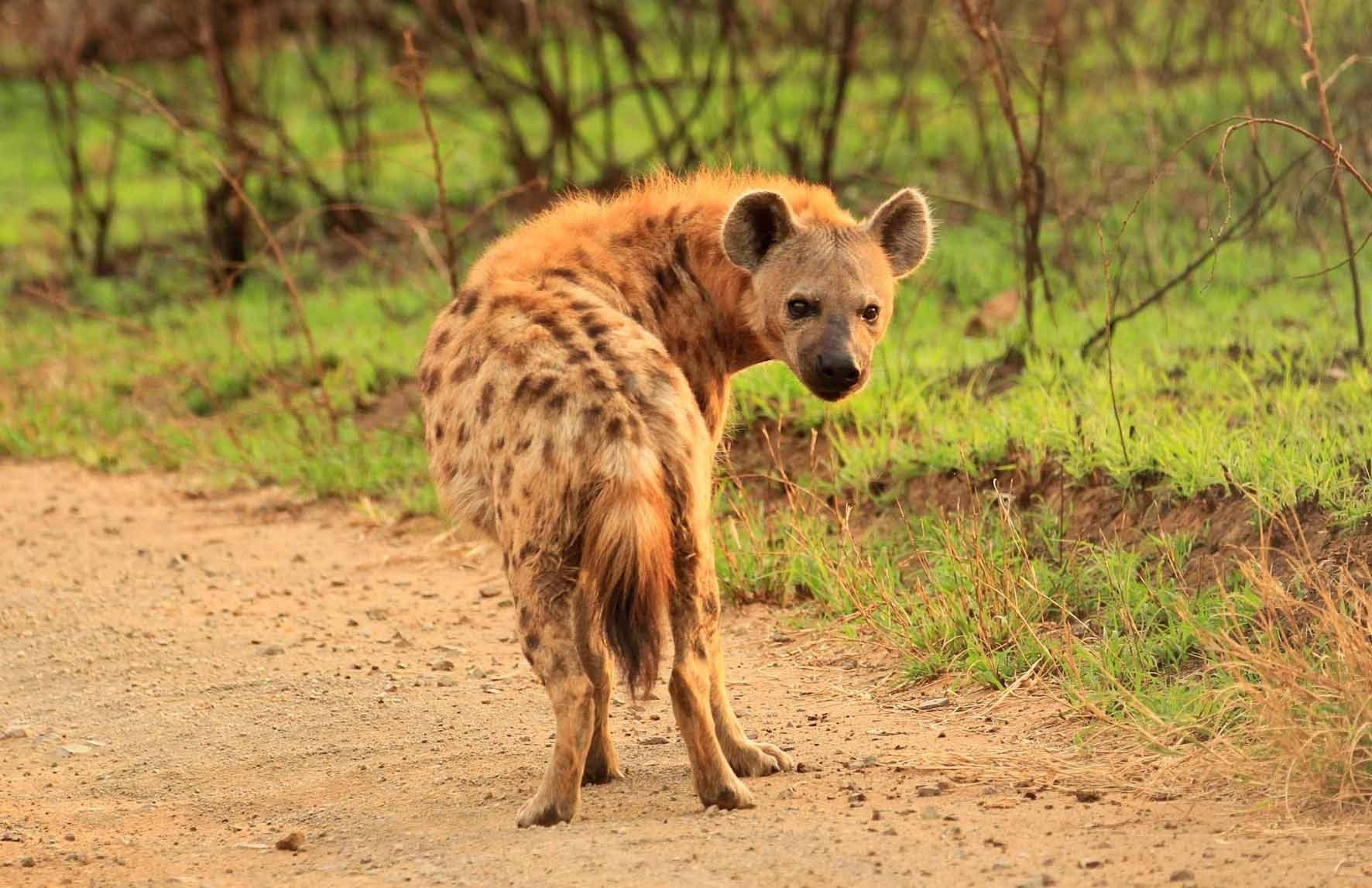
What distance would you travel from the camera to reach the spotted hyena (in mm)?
2973

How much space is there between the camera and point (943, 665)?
3.89 meters

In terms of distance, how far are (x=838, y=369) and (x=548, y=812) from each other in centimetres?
111

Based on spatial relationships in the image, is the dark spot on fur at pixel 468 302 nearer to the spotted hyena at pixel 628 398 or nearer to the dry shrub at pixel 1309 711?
the spotted hyena at pixel 628 398

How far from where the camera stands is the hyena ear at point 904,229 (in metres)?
3.96

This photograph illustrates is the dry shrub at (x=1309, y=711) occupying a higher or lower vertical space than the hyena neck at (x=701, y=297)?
lower

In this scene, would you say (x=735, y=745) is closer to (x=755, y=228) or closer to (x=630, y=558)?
(x=630, y=558)

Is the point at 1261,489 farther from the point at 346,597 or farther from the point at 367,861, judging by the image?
the point at 346,597

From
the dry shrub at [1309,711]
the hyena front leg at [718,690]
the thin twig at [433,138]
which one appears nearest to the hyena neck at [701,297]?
the hyena front leg at [718,690]

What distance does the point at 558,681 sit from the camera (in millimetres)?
2975

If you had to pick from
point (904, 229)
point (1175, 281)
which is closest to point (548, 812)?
point (904, 229)

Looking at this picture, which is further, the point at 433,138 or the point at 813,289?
the point at 433,138

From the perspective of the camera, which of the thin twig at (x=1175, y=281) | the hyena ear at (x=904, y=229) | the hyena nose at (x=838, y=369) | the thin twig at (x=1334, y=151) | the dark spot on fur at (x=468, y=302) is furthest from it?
the thin twig at (x=1175, y=281)

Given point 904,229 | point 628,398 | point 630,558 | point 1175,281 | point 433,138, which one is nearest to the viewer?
point 630,558

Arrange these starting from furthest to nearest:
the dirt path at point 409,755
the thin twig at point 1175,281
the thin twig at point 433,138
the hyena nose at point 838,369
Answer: the thin twig at point 433,138, the thin twig at point 1175,281, the hyena nose at point 838,369, the dirt path at point 409,755
